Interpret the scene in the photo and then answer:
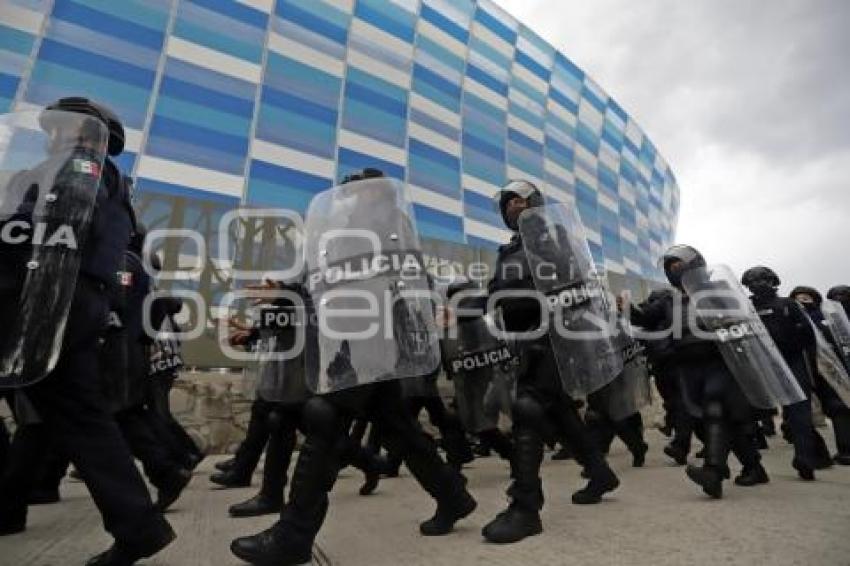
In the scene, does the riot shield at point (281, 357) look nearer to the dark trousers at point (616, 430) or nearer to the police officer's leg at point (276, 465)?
the police officer's leg at point (276, 465)

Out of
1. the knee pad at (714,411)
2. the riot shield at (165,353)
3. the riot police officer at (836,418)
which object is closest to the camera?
the knee pad at (714,411)

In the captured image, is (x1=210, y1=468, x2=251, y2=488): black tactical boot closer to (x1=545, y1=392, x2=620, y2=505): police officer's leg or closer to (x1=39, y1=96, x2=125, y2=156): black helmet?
(x1=545, y1=392, x2=620, y2=505): police officer's leg

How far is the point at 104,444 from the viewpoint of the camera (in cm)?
170

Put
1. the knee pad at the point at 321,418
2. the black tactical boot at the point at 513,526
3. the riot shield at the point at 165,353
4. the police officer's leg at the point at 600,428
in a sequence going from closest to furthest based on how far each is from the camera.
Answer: the knee pad at the point at 321,418 → the black tactical boot at the point at 513,526 → the riot shield at the point at 165,353 → the police officer's leg at the point at 600,428

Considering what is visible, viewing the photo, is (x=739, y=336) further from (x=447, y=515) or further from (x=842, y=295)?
(x=842, y=295)

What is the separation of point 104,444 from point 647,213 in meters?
20.8

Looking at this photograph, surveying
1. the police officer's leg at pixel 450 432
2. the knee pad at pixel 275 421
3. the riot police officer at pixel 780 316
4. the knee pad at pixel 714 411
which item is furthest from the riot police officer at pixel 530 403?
the riot police officer at pixel 780 316

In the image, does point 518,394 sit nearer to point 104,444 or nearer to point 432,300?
point 432,300

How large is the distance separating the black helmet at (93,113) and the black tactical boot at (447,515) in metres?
1.86

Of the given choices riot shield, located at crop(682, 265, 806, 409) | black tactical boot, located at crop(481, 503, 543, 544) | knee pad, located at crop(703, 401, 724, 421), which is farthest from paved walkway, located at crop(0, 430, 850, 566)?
riot shield, located at crop(682, 265, 806, 409)

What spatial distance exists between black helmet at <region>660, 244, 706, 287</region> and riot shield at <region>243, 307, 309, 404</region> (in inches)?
92.7

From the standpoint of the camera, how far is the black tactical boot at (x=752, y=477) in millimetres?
3354

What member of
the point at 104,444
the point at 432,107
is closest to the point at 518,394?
the point at 104,444

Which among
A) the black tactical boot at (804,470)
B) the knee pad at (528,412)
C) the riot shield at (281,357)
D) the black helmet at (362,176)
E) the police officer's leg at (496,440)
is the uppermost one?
the black helmet at (362,176)
